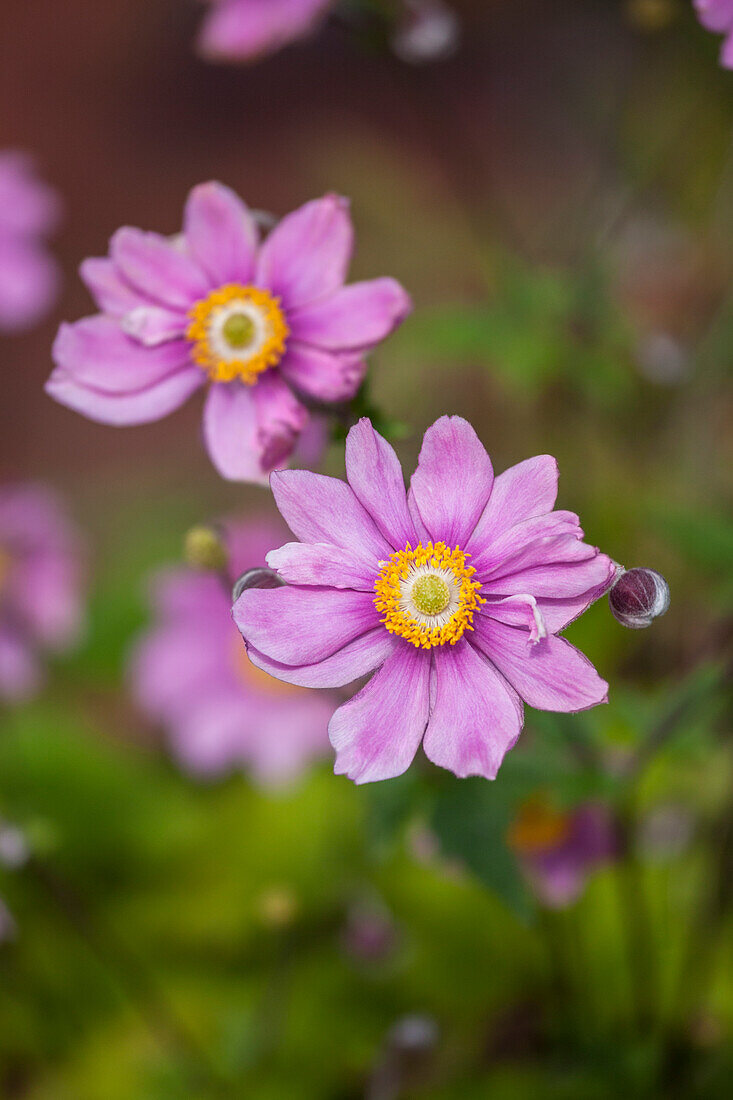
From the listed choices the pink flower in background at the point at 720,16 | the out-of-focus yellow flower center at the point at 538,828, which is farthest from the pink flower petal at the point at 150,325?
the out-of-focus yellow flower center at the point at 538,828

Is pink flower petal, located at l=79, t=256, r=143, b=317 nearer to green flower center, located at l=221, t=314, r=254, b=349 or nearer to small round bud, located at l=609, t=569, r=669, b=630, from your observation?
green flower center, located at l=221, t=314, r=254, b=349

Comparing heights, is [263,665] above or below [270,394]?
below

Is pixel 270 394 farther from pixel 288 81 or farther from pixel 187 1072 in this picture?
pixel 288 81

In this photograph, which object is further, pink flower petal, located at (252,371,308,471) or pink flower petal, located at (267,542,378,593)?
pink flower petal, located at (252,371,308,471)

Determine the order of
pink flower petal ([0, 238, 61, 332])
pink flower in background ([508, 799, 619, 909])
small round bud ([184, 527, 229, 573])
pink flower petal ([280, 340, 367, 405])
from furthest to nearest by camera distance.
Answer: pink flower petal ([0, 238, 61, 332]) < pink flower in background ([508, 799, 619, 909]) < small round bud ([184, 527, 229, 573]) < pink flower petal ([280, 340, 367, 405])

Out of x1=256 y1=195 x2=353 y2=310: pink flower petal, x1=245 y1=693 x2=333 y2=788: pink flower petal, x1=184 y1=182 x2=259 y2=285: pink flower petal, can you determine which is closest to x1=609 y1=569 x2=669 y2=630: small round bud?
x1=256 y1=195 x2=353 y2=310: pink flower petal

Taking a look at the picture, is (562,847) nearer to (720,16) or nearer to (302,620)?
(302,620)

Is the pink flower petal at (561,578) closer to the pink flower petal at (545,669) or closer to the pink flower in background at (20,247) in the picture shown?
the pink flower petal at (545,669)

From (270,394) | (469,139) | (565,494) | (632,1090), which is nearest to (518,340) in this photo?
(565,494)
